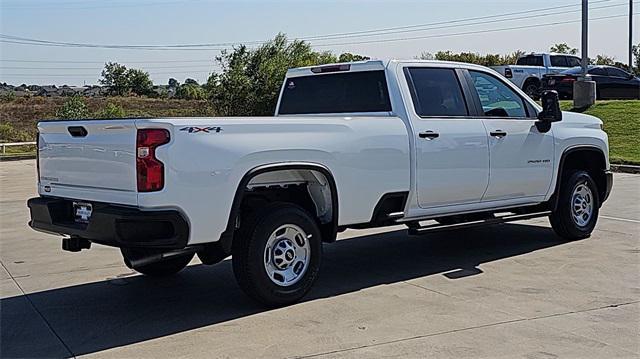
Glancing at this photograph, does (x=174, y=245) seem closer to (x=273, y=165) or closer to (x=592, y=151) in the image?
(x=273, y=165)

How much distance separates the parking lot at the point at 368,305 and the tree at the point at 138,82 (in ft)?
208

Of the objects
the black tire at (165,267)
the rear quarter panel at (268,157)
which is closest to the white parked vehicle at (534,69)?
the rear quarter panel at (268,157)

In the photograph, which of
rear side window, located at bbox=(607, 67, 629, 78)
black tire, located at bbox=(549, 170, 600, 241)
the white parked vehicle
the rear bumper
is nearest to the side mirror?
black tire, located at bbox=(549, 170, 600, 241)

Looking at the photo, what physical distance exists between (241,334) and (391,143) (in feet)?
7.85

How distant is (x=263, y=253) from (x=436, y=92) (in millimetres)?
2804

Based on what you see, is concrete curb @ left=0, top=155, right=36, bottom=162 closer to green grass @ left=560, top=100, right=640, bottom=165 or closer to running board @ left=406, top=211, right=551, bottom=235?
green grass @ left=560, top=100, right=640, bottom=165

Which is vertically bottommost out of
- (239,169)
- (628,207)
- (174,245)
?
(628,207)

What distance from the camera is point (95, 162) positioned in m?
6.05

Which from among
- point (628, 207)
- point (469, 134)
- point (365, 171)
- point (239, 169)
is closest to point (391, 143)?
point (365, 171)

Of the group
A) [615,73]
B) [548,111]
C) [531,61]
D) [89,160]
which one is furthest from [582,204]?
[615,73]

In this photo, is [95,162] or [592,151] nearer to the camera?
[95,162]

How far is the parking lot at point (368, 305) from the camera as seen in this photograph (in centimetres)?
538

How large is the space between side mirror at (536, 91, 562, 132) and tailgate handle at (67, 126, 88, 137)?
4996 millimetres

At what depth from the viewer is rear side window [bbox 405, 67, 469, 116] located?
25.2ft
